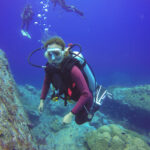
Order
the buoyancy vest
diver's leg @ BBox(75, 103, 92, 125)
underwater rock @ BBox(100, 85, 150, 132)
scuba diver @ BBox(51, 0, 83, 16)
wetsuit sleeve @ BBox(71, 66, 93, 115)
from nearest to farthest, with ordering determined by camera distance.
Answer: wetsuit sleeve @ BBox(71, 66, 93, 115) → the buoyancy vest → diver's leg @ BBox(75, 103, 92, 125) → underwater rock @ BBox(100, 85, 150, 132) → scuba diver @ BBox(51, 0, 83, 16)

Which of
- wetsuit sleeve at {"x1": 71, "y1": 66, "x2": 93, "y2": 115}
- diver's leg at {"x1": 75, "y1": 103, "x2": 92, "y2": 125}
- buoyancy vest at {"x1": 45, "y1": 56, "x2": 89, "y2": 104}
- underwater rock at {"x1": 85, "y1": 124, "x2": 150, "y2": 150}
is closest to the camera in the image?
wetsuit sleeve at {"x1": 71, "y1": 66, "x2": 93, "y2": 115}

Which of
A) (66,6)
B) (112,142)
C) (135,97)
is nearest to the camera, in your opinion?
(112,142)

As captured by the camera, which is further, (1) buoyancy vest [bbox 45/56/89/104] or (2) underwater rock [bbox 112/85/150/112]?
(2) underwater rock [bbox 112/85/150/112]

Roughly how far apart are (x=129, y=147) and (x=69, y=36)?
15447 cm

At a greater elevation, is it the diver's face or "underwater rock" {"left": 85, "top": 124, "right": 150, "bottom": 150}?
the diver's face

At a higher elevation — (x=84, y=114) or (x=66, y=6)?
(x=66, y=6)

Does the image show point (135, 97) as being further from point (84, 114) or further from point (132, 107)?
point (84, 114)

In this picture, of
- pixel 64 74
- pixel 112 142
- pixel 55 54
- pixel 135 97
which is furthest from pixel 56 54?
pixel 135 97

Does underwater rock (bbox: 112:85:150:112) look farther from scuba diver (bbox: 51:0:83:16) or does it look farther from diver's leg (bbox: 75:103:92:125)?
scuba diver (bbox: 51:0:83:16)

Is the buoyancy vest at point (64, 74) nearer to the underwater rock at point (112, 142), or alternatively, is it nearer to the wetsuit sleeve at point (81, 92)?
the wetsuit sleeve at point (81, 92)

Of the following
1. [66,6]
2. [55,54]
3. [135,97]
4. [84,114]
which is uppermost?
[66,6]

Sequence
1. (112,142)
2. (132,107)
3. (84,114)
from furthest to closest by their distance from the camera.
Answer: (132,107) < (112,142) < (84,114)

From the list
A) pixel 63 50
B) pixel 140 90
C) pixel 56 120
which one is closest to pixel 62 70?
pixel 63 50

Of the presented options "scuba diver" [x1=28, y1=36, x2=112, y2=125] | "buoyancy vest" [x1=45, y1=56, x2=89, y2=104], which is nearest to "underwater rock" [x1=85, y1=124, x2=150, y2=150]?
"scuba diver" [x1=28, y1=36, x2=112, y2=125]
